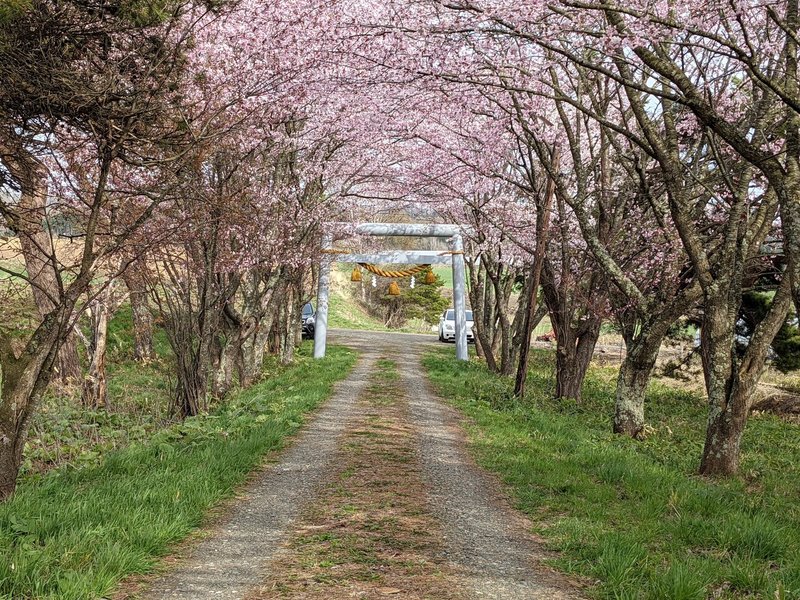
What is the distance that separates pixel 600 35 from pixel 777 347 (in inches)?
552

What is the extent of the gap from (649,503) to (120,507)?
4.79 metres

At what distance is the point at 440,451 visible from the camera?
9.24 m

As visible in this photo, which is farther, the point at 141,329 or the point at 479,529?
the point at 141,329

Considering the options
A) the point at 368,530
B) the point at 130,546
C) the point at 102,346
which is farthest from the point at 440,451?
the point at 102,346

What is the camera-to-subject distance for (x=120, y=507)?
5.59m

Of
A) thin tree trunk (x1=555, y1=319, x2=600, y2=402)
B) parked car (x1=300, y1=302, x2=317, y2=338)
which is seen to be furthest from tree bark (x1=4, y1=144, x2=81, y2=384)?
parked car (x1=300, y1=302, x2=317, y2=338)

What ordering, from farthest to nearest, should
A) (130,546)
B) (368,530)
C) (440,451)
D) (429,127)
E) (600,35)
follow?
(429,127), (440,451), (600,35), (368,530), (130,546)

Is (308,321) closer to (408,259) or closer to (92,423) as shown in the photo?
(408,259)

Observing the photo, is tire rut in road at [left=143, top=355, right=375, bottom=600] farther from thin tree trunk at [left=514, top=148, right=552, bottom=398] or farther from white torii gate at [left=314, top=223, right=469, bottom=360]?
white torii gate at [left=314, top=223, right=469, bottom=360]

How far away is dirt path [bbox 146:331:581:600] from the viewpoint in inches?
181

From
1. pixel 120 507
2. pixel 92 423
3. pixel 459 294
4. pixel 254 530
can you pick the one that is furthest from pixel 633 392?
pixel 459 294

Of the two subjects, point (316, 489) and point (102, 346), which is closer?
point (316, 489)

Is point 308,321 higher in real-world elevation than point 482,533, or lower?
higher

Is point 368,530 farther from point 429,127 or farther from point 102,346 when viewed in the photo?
point 429,127
